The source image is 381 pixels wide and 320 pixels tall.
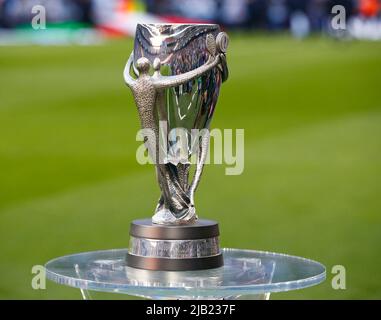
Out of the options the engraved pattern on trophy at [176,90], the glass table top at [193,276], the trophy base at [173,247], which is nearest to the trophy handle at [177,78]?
the engraved pattern on trophy at [176,90]

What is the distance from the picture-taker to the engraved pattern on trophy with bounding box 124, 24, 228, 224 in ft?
13.2

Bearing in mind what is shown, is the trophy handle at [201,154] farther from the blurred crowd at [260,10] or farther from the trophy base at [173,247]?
the blurred crowd at [260,10]

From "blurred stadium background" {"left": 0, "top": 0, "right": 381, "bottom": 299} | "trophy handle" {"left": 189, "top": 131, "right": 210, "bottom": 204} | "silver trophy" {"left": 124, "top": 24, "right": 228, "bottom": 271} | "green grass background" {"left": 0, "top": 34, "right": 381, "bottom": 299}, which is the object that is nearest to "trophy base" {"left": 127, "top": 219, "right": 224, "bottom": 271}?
"silver trophy" {"left": 124, "top": 24, "right": 228, "bottom": 271}

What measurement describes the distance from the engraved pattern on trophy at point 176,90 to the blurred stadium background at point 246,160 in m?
3.45

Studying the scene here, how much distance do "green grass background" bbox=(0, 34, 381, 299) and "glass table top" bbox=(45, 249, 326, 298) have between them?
3058 millimetres

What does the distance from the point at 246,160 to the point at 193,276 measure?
335 inches

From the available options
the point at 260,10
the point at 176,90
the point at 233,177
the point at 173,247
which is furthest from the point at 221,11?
the point at 173,247

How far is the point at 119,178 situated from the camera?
11477 millimetres

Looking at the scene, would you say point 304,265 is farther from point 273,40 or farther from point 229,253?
point 273,40

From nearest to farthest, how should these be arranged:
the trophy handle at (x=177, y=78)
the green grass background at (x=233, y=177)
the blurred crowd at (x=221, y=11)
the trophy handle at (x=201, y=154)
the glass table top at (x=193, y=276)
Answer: the glass table top at (x=193, y=276) → the trophy handle at (x=177, y=78) → the trophy handle at (x=201, y=154) → the green grass background at (x=233, y=177) → the blurred crowd at (x=221, y=11)

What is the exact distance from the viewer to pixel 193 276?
4.00 metres

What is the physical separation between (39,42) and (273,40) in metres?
6.62

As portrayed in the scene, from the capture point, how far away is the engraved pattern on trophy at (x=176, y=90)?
4.04 metres

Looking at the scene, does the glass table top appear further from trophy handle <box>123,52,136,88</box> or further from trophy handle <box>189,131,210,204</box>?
trophy handle <box>123,52,136,88</box>
